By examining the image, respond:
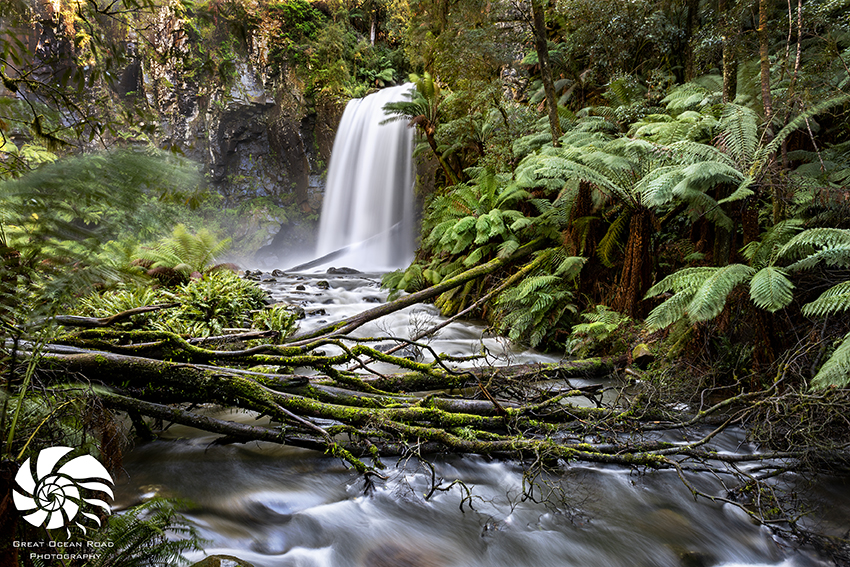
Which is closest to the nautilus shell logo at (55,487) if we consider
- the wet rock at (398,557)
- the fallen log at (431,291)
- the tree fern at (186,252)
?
the wet rock at (398,557)

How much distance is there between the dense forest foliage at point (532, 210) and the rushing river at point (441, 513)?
11.3 inches

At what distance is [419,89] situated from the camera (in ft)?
32.4

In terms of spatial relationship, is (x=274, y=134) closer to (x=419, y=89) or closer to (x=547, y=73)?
(x=419, y=89)

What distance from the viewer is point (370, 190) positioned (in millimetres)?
16516

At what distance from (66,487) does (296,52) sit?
20611mm

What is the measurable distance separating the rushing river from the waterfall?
12357 mm

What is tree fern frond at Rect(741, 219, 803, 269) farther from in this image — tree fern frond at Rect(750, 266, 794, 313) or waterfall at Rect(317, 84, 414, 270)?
waterfall at Rect(317, 84, 414, 270)

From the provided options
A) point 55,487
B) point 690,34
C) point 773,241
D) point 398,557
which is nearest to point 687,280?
point 773,241

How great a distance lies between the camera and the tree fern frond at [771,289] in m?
2.99

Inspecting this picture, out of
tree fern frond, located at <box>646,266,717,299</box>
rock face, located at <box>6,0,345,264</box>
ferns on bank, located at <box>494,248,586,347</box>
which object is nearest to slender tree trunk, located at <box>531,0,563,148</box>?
ferns on bank, located at <box>494,248,586,347</box>

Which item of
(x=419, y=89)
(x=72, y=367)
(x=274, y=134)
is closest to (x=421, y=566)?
(x=72, y=367)

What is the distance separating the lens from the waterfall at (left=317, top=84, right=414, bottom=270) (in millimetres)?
15648

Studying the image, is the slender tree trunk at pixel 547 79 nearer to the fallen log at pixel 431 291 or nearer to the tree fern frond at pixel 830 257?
the fallen log at pixel 431 291

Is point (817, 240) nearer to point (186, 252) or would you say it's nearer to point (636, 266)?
point (636, 266)
